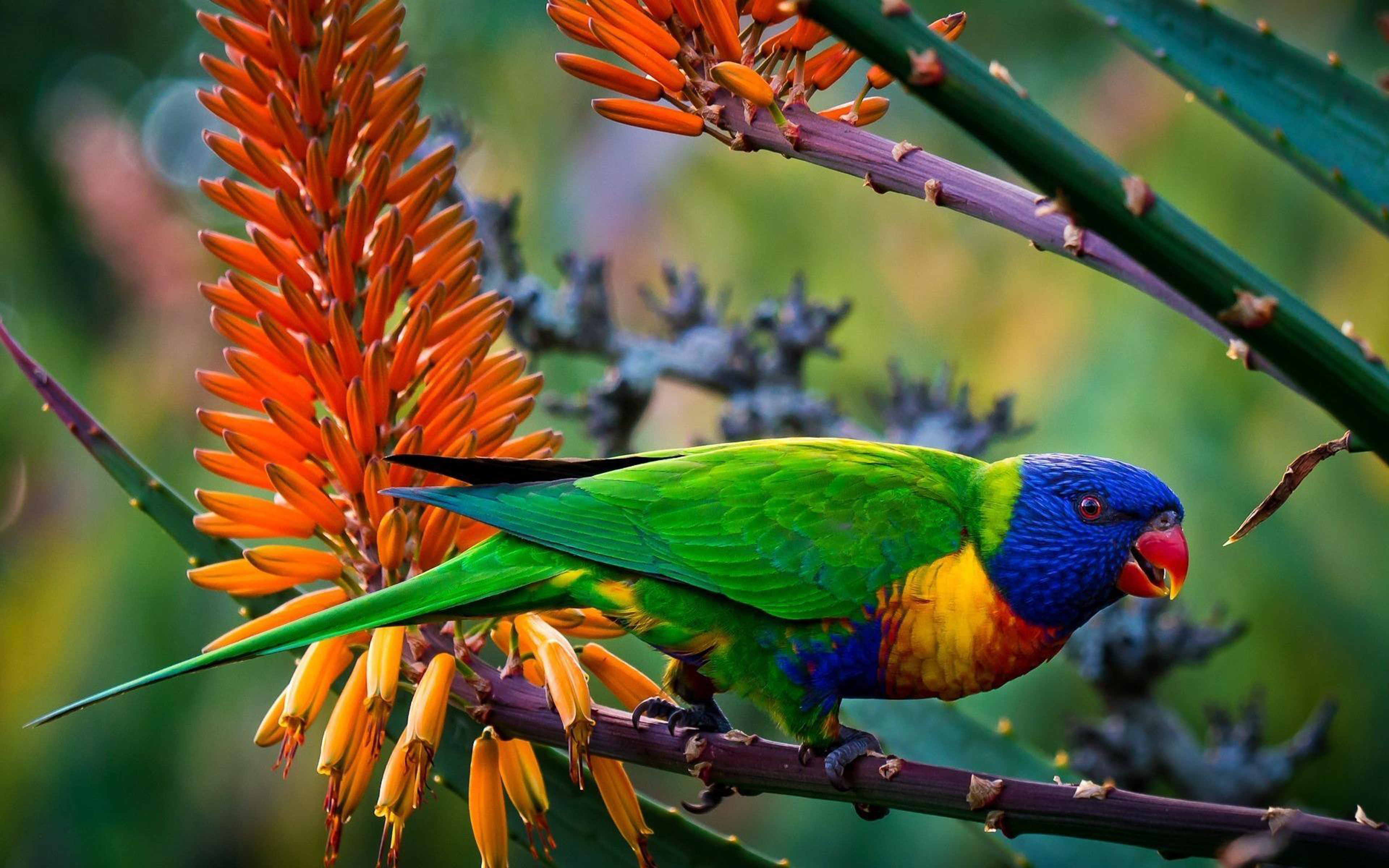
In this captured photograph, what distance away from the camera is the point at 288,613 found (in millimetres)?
1053

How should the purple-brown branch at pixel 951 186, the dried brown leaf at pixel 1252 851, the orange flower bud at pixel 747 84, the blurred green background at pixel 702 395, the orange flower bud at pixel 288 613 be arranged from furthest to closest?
the blurred green background at pixel 702 395
the orange flower bud at pixel 288 613
the orange flower bud at pixel 747 84
the purple-brown branch at pixel 951 186
the dried brown leaf at pixel 1252 851

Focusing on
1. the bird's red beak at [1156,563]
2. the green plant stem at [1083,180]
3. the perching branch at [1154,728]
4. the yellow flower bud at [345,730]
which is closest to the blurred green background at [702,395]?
the perching branch at [1154,728]

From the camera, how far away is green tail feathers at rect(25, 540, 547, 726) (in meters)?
0.97

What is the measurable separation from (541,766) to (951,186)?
744 mm

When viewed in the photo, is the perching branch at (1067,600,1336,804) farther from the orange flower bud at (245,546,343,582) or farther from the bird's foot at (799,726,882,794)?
the orange flower bud at (245,546,343,582)

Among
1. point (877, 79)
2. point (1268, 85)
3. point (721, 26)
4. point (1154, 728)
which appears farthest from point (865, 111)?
point (1154, 728)

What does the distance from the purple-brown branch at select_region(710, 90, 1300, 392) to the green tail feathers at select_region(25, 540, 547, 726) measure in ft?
1.64

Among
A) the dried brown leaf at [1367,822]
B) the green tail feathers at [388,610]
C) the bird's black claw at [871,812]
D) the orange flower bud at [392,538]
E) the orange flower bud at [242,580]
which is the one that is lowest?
the dried brown leaf at [1367,822]

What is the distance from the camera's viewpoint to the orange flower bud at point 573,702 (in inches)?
37.1

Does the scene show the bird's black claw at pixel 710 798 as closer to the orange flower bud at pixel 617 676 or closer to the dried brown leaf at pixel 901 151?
the orange flower bud at pixel 617 676

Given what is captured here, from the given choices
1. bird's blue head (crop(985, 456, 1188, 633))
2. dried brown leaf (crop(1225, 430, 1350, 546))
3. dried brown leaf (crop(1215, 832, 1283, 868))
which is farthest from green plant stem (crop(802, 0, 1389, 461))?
bird's blue head (crop(985, 456, 1188, 633))

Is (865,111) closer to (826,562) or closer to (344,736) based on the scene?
(826,562)

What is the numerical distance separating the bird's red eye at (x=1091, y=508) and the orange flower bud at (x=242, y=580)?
3.38ft

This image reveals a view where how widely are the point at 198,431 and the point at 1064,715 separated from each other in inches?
115
